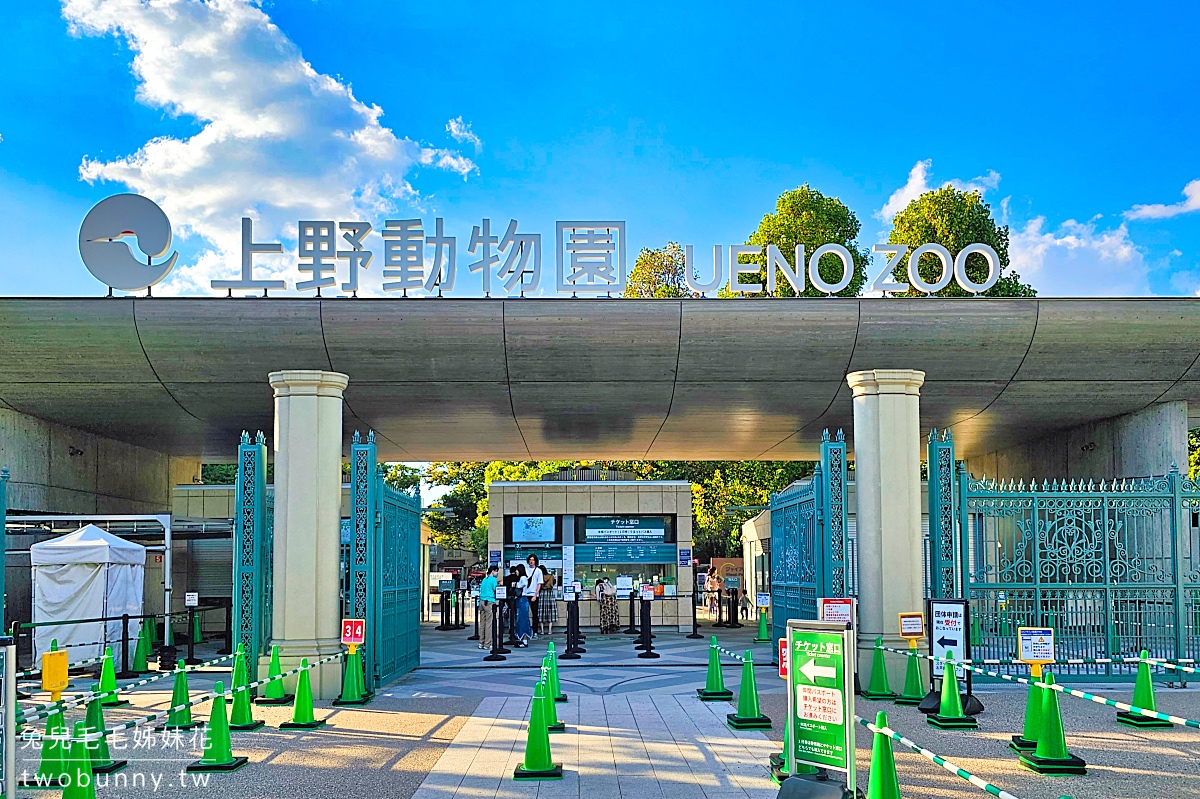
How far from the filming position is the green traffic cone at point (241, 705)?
11.7 meters

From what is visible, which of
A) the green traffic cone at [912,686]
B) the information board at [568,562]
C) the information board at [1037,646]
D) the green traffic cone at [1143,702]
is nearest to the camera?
the information board at [1037,646]

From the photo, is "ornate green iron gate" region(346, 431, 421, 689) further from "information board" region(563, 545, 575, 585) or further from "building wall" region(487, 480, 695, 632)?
"information board" region(563, 545, 575, 585)

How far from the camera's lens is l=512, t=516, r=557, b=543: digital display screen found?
1080 inches

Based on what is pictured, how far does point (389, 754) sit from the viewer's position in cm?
1050

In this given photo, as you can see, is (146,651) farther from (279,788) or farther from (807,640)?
(807,640)

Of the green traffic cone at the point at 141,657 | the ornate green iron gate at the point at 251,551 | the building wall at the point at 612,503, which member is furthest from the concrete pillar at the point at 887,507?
the building wall at the point at 612,503

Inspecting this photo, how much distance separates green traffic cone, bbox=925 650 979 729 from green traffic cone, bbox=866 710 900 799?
4.52m

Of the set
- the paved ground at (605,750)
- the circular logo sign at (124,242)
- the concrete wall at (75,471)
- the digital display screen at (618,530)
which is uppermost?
the circular logo sign at (124,242)

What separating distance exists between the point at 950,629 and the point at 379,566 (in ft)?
24.1

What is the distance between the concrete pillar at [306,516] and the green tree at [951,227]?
3425 centimetres

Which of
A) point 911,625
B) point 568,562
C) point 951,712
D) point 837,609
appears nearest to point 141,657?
point 837,609

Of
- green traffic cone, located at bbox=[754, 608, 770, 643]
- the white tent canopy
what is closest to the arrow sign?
the white tent canopy

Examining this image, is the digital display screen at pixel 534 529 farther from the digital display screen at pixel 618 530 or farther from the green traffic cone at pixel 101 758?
the green traffic cone at pixel 101 758

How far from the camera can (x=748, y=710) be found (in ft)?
39.0
